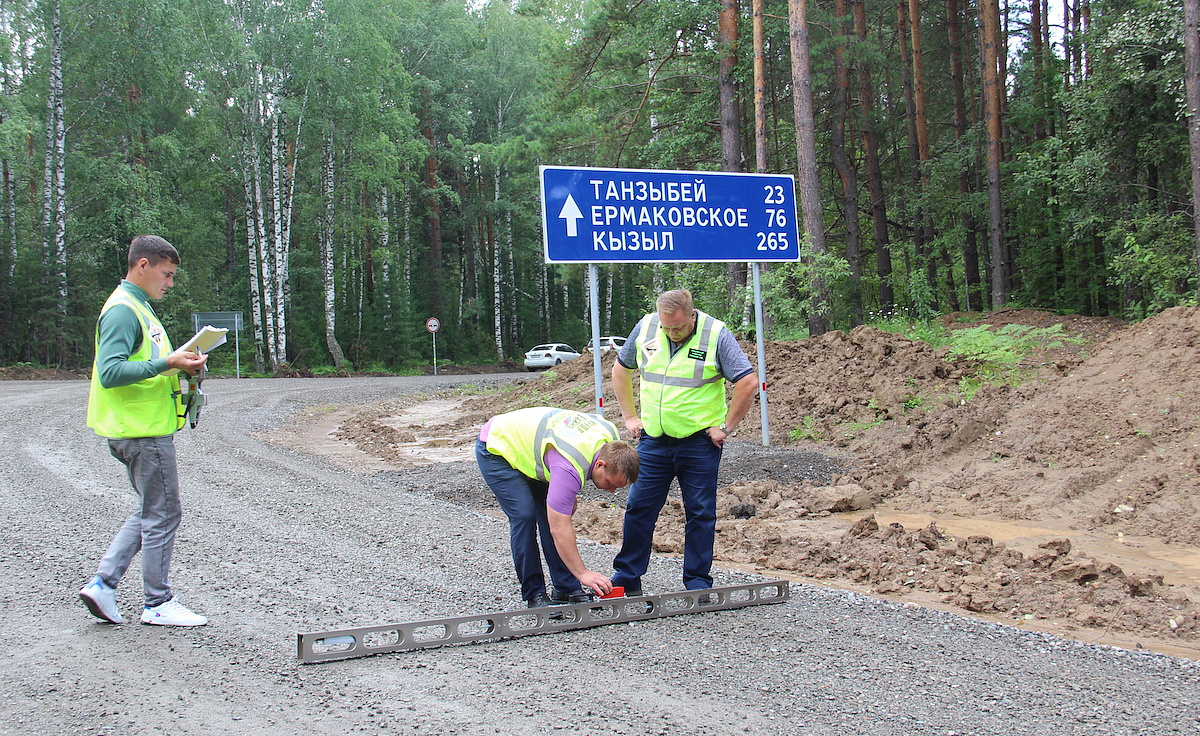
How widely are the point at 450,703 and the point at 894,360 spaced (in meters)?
10.8

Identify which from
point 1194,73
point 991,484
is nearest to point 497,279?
point 1194,73

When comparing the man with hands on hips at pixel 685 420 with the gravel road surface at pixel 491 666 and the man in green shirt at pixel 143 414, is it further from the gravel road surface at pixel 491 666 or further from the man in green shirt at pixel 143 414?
the man in green shirt at pixel 143 414

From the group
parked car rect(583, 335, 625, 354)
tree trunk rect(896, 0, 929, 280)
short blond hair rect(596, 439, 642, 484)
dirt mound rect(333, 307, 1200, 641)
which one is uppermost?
tree trunk rect(896, 0, 929, 280)

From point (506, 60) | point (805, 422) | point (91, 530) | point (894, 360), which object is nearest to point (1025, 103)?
point (894, 360)

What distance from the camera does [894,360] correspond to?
13.1 m

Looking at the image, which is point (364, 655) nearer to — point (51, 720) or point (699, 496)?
point (51, 720)

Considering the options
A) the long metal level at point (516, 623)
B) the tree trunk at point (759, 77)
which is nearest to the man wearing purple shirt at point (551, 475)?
the long metal level at point (516, 623)

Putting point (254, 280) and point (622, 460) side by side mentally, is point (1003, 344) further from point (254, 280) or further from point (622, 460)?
point (254, 280)

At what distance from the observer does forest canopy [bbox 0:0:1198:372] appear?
19.5 meters

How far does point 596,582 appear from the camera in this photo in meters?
4.58

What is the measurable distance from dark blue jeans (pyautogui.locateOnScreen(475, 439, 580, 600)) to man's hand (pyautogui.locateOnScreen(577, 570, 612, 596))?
0.25 m

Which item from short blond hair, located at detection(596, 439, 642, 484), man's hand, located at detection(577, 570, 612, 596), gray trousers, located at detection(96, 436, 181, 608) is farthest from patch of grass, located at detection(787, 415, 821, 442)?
gray trousers, located at detection(96, 436, 181, 608)

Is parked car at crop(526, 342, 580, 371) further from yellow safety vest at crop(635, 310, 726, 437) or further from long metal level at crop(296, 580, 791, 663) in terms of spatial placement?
long metal level at crop(296, 580, 791, 663)

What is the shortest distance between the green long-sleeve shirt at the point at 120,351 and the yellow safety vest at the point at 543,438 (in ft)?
5.63
